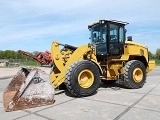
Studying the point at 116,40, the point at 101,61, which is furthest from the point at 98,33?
the point at 101,61

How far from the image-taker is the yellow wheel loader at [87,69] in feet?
19.5

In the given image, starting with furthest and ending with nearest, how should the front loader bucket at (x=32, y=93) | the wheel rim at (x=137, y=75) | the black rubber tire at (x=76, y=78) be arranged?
the wheel rim at (x=137, y=75) < the black rubber tire at (x=76, y=78) < the front loader bucket at (x=32, y=93)

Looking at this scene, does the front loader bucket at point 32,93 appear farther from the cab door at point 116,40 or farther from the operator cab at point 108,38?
the cab door at point 116,40

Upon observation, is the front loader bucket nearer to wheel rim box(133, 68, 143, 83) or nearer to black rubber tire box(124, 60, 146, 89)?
black rubber tire box(124, 60, 146, 89)

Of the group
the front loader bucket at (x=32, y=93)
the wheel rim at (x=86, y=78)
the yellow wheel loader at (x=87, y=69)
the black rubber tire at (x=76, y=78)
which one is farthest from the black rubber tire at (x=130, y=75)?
the front loader bucket at (x=32, y=93)

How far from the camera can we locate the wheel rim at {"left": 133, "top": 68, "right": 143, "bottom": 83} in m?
8.52

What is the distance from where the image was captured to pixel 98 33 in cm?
865

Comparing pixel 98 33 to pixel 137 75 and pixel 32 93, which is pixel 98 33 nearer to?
pixel 137 75

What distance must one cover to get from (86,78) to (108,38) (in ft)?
6.44

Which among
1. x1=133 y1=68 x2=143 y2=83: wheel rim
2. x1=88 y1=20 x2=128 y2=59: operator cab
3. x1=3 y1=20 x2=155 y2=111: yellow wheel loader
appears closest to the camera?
x1=3 y1=20 x2=155 y2=111: yellow wheel loader

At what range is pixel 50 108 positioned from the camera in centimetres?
Answer: 567

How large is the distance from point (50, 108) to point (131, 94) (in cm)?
280

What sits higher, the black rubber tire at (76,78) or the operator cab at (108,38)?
the operator cab at (108,38)

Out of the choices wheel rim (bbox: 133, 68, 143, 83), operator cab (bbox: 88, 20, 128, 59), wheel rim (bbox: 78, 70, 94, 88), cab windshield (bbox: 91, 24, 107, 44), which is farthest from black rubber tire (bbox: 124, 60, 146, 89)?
wheel rim (bbox: 78, 70, 94, 88)
